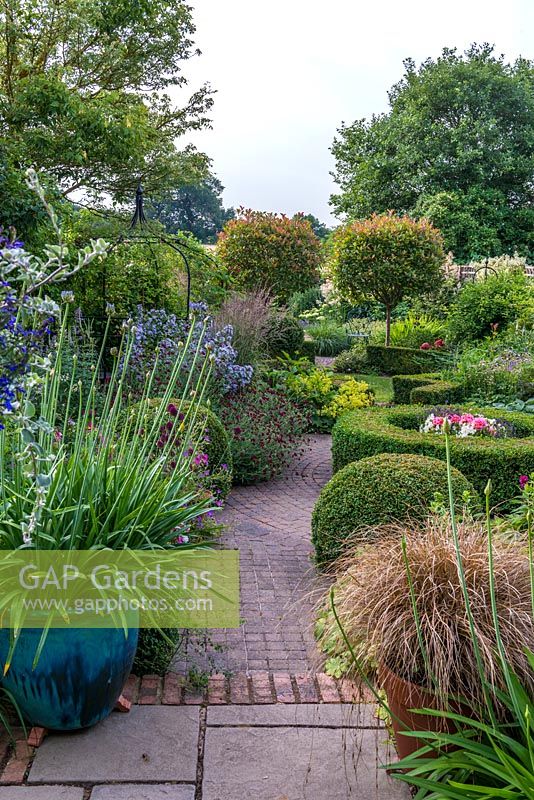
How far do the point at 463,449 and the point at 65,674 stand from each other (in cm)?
335

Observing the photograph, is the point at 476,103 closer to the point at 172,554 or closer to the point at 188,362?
the point at 188,362

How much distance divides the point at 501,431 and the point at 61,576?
429cm

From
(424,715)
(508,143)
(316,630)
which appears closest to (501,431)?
(316,630)

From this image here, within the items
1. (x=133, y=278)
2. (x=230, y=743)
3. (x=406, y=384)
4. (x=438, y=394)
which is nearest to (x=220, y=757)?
(x=230, y=743)

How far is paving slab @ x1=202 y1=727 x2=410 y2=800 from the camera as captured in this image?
1.98 meters

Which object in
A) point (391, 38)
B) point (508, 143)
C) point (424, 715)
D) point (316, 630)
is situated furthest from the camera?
point (508, 143)

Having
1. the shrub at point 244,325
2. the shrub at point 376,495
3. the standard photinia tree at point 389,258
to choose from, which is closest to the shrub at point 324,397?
the shrub at point 244,325

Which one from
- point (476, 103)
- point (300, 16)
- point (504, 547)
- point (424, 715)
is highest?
point (476, 103)

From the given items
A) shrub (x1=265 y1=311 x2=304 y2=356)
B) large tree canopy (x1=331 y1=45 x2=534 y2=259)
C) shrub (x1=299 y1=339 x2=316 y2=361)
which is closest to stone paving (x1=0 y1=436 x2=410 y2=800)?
shrub (x1=265 y1=311 x2=304 y2=356)

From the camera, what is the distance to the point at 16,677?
207 centimetres

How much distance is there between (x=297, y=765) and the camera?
2.10 meters

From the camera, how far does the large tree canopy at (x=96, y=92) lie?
966 cm

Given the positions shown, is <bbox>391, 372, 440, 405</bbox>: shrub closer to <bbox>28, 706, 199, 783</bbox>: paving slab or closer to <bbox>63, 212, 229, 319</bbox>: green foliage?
<bbox>63, 212, 229, 319</bbox>: green foliage

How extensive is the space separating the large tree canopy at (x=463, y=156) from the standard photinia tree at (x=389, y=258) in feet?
24.7
